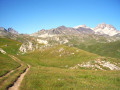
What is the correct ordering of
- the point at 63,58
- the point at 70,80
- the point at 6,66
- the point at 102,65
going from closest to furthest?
the point at 70,80
the point at 6,66
the point at 102,65
the point at 63,58

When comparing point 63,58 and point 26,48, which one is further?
point 26,48

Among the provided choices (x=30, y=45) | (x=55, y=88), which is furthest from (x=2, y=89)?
(x=30, y=45)

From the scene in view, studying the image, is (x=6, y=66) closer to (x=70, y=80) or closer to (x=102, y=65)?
(x=70, y=80)

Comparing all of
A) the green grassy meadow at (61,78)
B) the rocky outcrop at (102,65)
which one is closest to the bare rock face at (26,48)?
the green grassy meadow at (61,78)

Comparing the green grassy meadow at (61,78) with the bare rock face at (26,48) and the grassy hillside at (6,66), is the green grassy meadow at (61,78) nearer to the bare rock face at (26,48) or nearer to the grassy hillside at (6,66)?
the grassy hillside at (6,66)

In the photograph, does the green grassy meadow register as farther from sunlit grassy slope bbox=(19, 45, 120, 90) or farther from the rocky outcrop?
the rocky outcrop

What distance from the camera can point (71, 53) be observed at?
9394 cm

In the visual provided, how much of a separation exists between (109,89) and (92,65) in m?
42.0

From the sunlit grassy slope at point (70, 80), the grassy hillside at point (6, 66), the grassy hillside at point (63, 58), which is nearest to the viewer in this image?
the sunlit grassy slope at point (70, 80)

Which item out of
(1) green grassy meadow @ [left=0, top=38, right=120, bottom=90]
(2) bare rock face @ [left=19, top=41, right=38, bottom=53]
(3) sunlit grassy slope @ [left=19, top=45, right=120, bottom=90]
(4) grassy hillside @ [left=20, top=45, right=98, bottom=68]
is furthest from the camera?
(2) bare rock face @ [left=19, top=41, right=38, bottom=53]

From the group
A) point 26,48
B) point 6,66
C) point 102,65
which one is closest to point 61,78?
point 6,66

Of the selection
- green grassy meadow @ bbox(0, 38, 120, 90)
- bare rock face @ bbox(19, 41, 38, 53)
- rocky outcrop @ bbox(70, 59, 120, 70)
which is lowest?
green grassy meadow @ bbox(0, 38, 120, 90)

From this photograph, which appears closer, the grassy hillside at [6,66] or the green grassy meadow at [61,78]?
the green grassy meadow at [61,78]

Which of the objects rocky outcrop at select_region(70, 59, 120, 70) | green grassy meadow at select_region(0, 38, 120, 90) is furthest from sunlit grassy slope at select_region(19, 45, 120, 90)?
rocky outcrop at select_region(70, 59, 120, 70)
